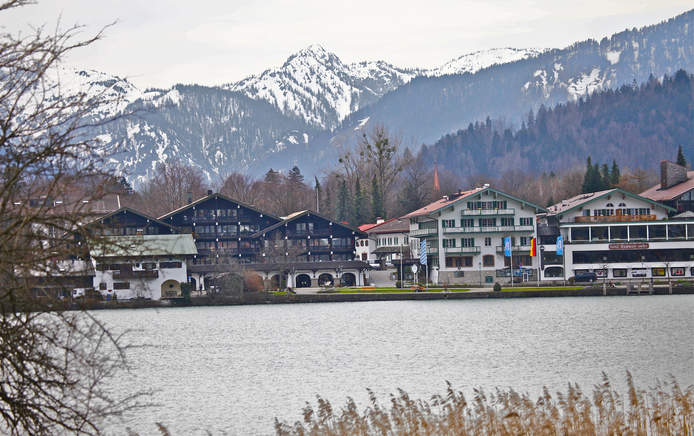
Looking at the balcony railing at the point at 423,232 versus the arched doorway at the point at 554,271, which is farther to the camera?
the balcony railing at the point at 423,232

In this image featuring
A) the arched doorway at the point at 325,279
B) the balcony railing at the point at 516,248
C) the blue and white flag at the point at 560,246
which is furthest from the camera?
the arched doorway at the point at 325,279

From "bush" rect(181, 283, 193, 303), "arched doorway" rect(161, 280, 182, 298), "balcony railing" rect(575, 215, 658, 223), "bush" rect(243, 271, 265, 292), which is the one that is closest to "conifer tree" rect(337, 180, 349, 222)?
"balcony railing" rect(575, 215, 658, 223)

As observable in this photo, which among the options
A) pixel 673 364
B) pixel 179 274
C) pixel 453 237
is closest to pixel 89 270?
pixel 673 364

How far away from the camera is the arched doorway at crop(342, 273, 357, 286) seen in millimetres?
110125

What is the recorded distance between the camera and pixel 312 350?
51094 mm

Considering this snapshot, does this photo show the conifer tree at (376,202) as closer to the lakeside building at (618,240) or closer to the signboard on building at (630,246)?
the lakeside building at (618,240)

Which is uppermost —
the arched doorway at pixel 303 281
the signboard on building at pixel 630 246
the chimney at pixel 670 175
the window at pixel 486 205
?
the chimney at pixel 670 175

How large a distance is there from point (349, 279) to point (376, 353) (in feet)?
202

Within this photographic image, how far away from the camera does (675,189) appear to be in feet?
371

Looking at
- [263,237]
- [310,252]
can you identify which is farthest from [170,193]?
[310,252]

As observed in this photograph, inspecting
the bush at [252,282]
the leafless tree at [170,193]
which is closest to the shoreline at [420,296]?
the bush at [252,282]

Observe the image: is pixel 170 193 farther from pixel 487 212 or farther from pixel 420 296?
pixel 420 296

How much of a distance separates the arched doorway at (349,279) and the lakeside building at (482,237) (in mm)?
8995

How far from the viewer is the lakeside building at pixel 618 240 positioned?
103m
